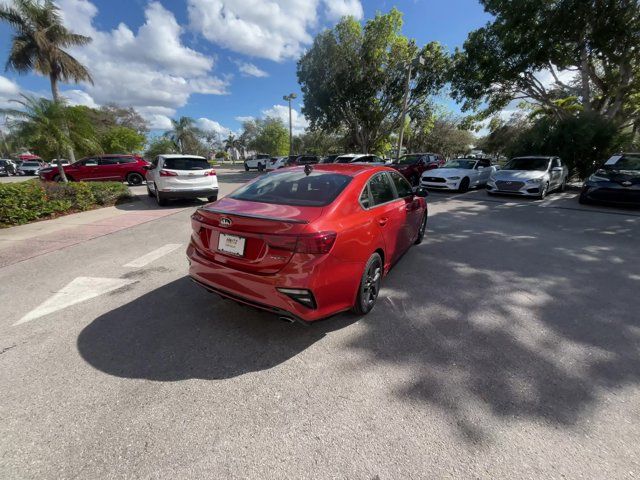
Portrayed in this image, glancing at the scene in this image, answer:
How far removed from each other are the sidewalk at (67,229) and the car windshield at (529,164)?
1251cm

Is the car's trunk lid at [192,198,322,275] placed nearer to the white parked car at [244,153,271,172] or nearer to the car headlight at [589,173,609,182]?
the car headlight at [589,173,609,182]

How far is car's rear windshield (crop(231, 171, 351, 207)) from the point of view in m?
2.91

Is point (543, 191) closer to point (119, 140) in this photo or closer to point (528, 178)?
point (528, 178)

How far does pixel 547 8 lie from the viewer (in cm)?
1379

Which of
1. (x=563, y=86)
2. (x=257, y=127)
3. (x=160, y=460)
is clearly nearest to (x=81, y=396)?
(x=160, y=460)

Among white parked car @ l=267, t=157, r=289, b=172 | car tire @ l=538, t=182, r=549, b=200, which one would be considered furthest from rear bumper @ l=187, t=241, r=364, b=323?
white parked car @ l=267, t=157, r=289, b=172

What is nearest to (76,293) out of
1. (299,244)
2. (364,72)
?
(299,244)

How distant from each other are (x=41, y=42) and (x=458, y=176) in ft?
88.9

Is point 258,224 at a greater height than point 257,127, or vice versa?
point 257,127

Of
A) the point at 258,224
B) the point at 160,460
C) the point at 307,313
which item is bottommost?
the point at 160,460

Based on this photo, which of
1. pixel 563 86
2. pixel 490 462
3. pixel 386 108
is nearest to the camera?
pixel 490 462

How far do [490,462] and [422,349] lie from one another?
99 cm

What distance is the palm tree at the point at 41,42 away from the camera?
19.3 m

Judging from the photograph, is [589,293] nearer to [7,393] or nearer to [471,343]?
[471,343]
